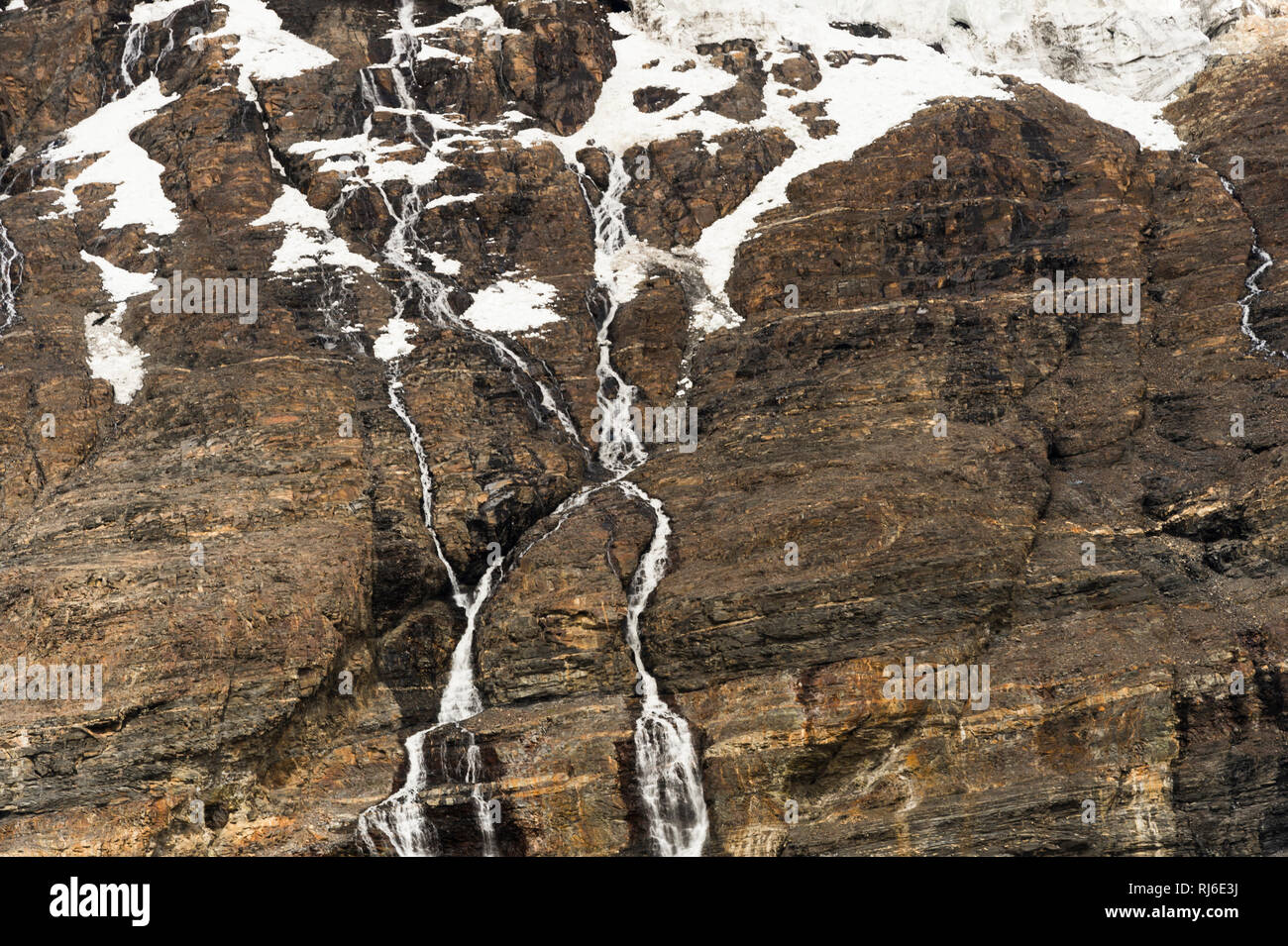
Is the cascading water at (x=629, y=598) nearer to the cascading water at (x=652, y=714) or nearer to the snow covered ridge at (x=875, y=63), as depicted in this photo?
the cascading water at (x=652, y=714)

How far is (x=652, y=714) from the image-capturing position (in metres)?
39.2

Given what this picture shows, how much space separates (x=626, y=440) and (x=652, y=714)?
16.1 m

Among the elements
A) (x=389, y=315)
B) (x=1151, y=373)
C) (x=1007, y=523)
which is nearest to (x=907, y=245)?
(x=1151, y=373)

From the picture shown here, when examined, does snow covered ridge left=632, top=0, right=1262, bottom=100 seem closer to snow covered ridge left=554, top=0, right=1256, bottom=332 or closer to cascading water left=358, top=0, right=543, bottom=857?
snow covered ridge left=554, top=0, right=1256, bottom=332

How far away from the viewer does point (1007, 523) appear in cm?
4238

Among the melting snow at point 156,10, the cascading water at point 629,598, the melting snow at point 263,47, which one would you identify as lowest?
the cascading water at point 629,598

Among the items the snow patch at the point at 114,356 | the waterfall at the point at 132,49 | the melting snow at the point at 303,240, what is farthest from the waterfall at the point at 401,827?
the waterfall at the point at 132,49

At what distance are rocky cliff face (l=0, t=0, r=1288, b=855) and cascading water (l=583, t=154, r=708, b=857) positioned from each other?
158 millimetres

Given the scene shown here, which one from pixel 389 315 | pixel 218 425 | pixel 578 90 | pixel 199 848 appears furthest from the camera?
pixel 578 90

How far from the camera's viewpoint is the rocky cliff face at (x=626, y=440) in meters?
37.3

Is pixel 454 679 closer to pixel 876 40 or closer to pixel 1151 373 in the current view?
pixel 1151 373

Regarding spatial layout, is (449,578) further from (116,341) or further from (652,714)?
(116,341)

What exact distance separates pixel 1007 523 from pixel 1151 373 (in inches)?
529

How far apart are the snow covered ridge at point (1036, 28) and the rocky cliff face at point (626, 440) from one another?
75cm
